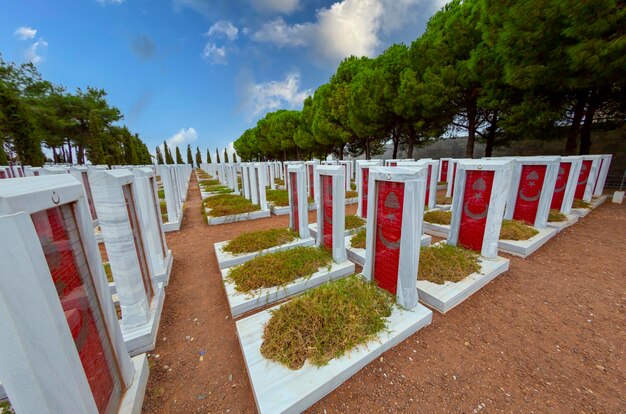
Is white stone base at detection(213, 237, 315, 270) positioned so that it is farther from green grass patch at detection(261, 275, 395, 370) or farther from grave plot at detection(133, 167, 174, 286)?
A: green grass patch at detection(261, 275, 395, 370)

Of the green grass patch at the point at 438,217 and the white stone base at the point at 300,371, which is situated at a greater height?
the green grass patch at the point at 438,217

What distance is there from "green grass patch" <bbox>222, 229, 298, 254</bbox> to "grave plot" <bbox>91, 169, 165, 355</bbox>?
2.07 meters

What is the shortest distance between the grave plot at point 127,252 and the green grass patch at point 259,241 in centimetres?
207

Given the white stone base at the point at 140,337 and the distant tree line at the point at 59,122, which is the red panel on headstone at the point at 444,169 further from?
the distant tree line at the point at 59,122

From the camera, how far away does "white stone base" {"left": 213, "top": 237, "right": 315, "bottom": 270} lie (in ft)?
16.7

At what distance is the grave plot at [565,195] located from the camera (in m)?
7.01

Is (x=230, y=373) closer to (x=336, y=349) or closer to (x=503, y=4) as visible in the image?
(x=336, y=349)

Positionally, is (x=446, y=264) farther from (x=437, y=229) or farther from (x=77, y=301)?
(x=77, y=301)

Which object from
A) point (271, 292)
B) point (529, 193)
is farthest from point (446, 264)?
point (529, 193)

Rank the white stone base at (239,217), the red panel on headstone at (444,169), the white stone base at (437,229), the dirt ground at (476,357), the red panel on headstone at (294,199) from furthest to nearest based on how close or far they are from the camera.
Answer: the red panel on headstone at (444,169), the white stone base at (239,217), the white stone base at (437,229), the red panel on headstone at (294,199), the dirt ground at (476,357)

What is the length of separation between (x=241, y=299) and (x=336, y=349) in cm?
181

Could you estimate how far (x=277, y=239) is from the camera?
595cm

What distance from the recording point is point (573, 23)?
7672mm

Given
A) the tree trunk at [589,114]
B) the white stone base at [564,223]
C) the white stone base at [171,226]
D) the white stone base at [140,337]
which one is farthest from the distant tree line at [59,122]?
the tree trunk at [589,114]
